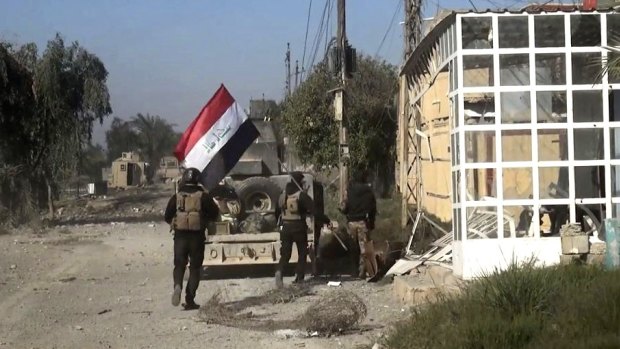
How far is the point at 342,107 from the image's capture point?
20.0 m

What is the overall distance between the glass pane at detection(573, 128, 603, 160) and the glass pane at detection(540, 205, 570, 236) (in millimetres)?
678

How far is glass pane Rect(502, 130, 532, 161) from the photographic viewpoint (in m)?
11.2

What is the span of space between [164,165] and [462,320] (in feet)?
223

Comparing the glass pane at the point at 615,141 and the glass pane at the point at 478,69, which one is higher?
the glass pane at the point at 478,69

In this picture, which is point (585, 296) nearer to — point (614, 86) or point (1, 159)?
point (614, 86)

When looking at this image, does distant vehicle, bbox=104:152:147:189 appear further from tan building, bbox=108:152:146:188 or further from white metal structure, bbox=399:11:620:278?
white metal structure, bbox=399:11:620:278

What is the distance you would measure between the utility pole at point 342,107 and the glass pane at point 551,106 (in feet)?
28.4

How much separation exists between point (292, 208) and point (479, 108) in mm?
3767

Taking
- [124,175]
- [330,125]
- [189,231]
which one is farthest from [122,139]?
[189,231]

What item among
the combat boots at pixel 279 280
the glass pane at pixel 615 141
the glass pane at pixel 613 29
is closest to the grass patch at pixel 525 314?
the glass pane at pixel 615 141

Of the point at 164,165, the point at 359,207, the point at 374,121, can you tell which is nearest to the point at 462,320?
the point at 359,207

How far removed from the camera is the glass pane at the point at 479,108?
11471mm

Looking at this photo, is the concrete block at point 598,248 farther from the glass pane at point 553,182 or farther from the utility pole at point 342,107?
the utility pole at point 342,107

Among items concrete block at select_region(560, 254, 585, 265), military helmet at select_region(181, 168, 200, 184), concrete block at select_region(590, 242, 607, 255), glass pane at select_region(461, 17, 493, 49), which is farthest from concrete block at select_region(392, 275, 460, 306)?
military helmet at select_region(181, 168, 200, 184)
